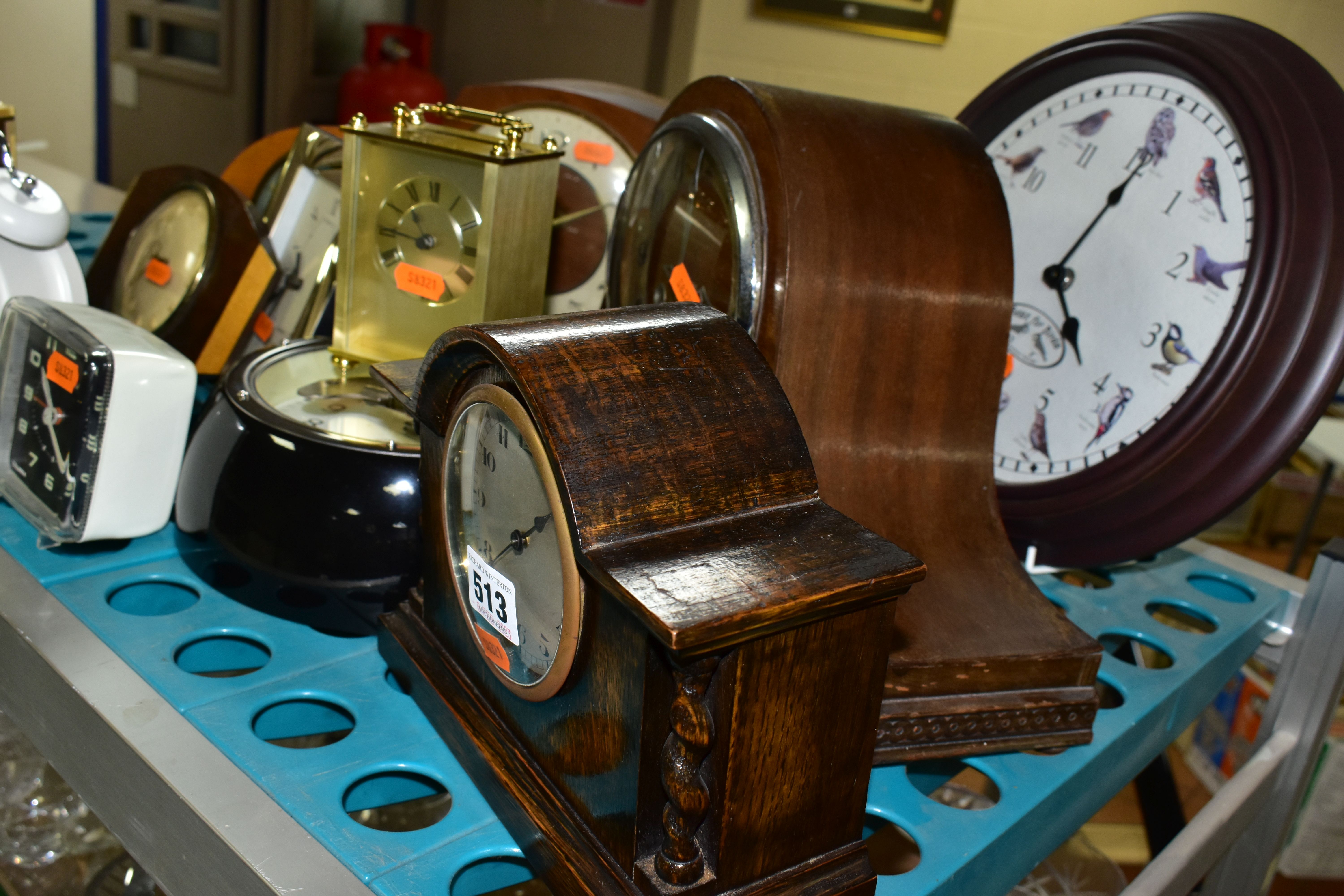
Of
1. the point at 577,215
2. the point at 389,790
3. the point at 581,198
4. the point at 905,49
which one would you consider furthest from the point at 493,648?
the point at 905,49

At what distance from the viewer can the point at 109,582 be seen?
0.96 meters

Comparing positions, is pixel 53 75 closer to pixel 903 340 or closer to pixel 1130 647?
pixel 903 340

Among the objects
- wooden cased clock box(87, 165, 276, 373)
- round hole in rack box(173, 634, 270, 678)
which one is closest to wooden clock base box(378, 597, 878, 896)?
round hole in rack box(173, 634, 270, 678)

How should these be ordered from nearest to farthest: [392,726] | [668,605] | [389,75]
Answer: [668,605] → [392,726] → [389,75]

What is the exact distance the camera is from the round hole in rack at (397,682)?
881 millimetres

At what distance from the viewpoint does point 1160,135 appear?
1023mm

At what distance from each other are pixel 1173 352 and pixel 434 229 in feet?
2.26

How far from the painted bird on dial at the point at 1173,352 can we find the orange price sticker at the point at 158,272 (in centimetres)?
109

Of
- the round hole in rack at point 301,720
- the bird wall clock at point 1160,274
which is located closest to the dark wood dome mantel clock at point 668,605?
the round hole in rack at point 301,720

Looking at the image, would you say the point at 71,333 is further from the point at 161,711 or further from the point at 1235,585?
the point at 1235,585

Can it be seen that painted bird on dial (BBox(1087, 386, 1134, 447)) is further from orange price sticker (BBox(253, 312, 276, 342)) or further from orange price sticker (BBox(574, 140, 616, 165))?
orange price sticker (BBox(253, 312, 276, 342))

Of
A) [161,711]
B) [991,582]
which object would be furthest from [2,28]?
[991,582]

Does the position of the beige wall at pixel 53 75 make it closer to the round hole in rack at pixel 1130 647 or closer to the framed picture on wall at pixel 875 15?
the framed picture on wall at pixel 875 15

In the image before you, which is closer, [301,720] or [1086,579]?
[301,720]
